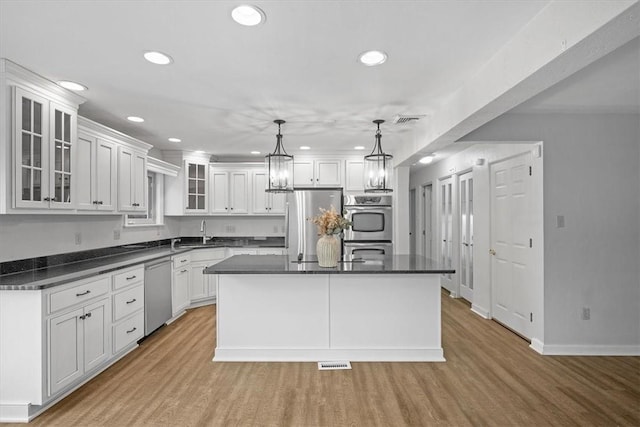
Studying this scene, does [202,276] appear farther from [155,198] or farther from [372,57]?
[372,57]

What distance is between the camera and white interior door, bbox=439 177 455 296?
241 inches

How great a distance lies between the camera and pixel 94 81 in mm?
2834

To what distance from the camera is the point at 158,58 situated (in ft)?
7.93

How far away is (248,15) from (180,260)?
381 centimetres

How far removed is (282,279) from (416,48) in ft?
7.43

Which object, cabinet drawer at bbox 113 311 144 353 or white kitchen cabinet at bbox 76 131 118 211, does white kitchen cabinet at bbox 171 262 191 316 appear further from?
white kitchen cabinet at bbox 76 131 118 211

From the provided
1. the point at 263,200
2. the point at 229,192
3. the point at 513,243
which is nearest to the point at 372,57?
the point at 513,243

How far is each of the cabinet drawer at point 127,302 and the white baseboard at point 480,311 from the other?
4198mm

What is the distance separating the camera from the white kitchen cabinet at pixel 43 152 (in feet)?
8.49

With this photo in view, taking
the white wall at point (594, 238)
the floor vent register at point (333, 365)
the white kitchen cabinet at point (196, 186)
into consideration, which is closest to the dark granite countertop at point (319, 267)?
the floor vent register at point (333, 365)

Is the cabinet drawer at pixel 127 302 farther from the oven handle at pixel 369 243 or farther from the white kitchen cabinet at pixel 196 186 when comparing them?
the oven handle at pixel 369 243

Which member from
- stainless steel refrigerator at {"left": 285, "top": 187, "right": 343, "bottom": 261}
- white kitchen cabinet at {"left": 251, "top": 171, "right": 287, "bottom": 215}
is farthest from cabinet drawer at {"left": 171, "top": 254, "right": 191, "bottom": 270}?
stainless steel refrigerator at {"left": 285, "top": 187, "right": 343, "bottom": 261}

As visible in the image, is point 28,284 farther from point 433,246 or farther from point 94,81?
point 433,246

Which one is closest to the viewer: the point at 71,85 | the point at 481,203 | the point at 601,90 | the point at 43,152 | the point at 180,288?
the point at 43,152
